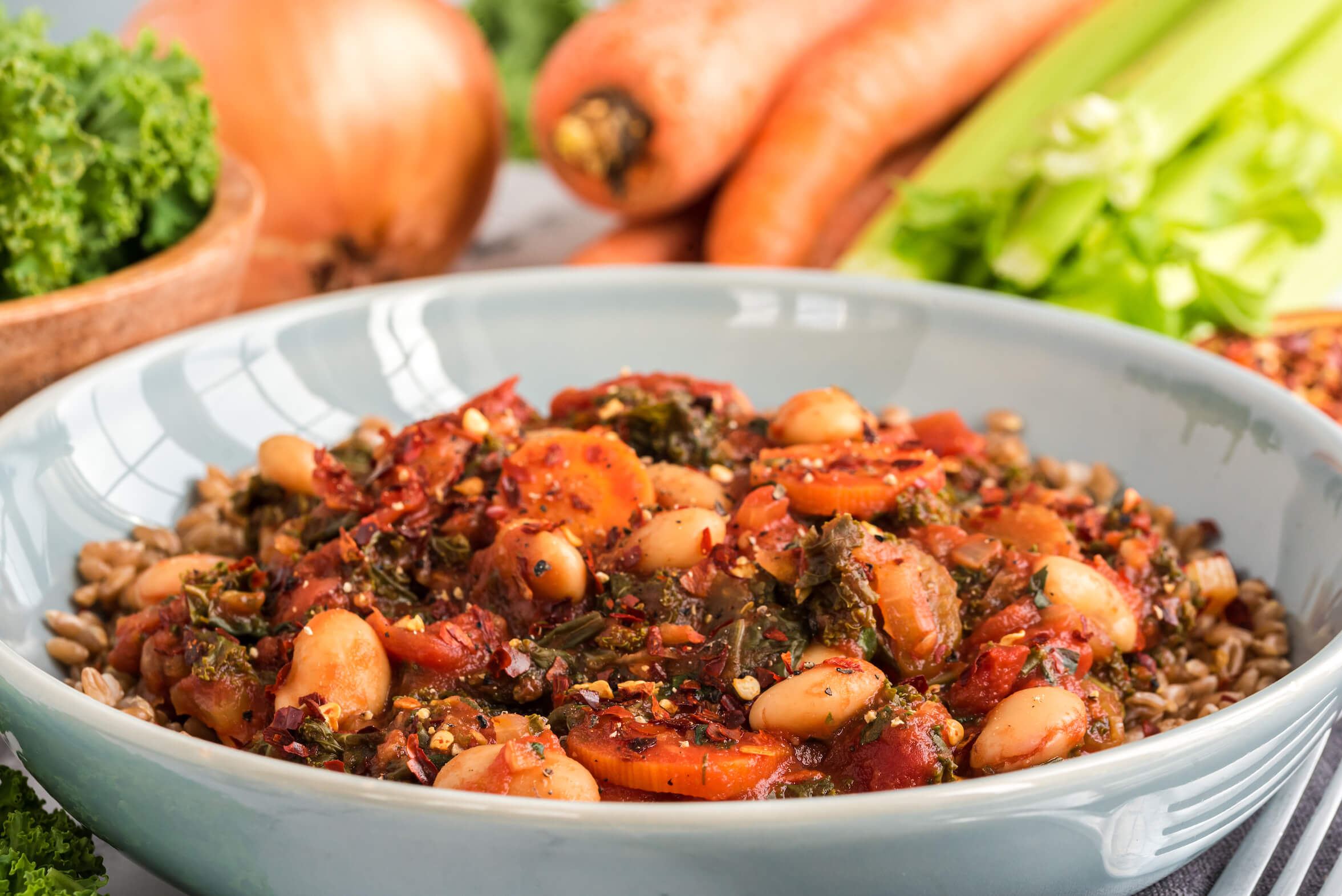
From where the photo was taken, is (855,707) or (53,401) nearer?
(855,707)

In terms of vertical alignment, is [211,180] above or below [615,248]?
above

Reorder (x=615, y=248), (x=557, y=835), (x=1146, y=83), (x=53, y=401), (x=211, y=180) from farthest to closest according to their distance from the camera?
(x=615, y=248), (x=1146, y=83), (x=211, y=180), (x=53, y=401), (x=557, y=835)

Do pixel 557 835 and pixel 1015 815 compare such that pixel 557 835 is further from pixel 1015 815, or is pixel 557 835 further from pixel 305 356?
pixel 305 356

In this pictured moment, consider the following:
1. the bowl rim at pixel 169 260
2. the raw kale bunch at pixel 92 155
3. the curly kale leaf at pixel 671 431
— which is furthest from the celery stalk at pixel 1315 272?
the raw kale bunch at pixel 92 155

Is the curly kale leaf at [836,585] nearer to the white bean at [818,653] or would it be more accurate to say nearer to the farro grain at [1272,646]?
the white bean at [818,653]

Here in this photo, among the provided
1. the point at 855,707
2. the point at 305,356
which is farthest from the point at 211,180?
the point at 855,707

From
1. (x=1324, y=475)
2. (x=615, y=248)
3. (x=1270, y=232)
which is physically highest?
(x=1324, y=475)
